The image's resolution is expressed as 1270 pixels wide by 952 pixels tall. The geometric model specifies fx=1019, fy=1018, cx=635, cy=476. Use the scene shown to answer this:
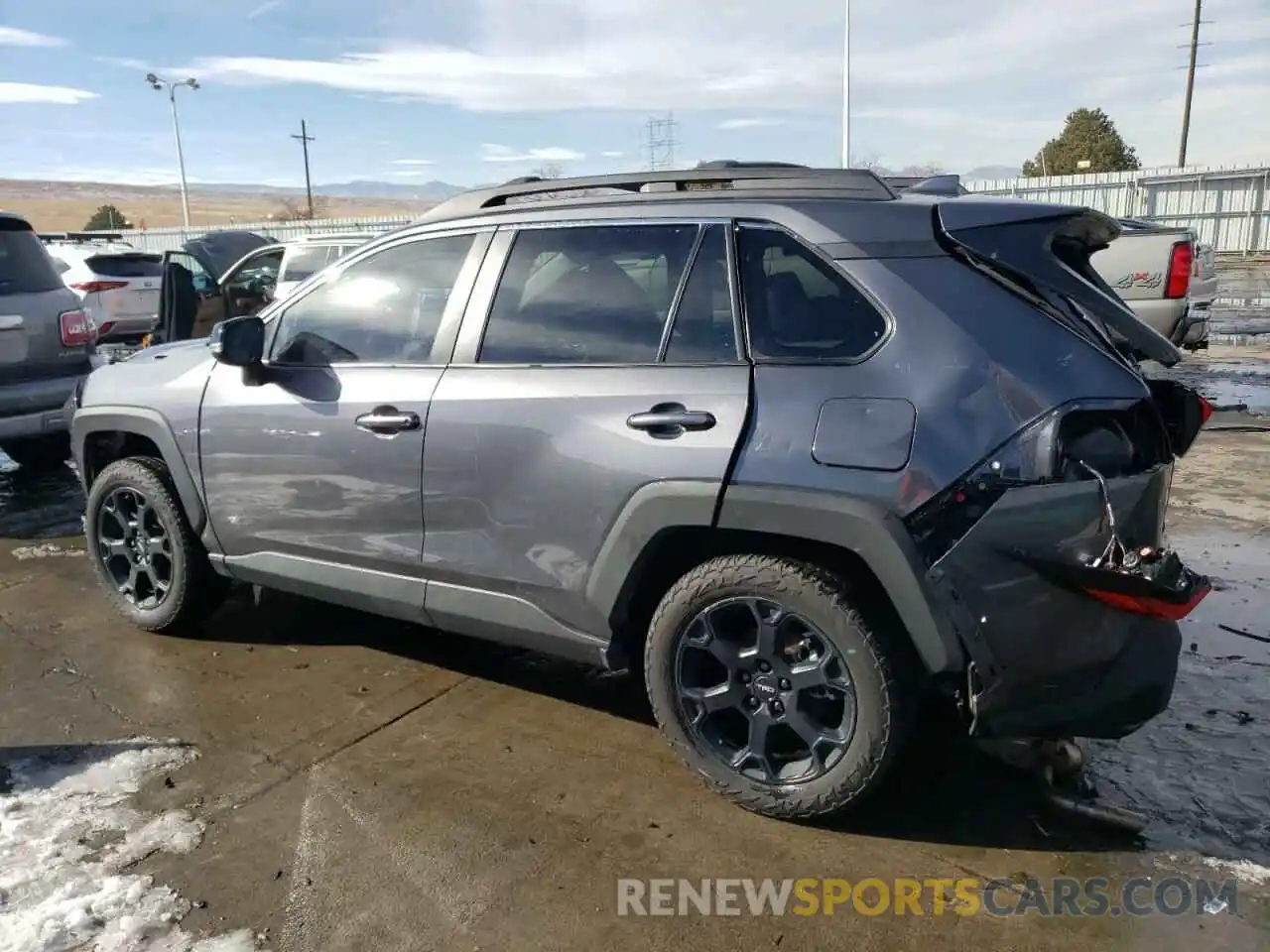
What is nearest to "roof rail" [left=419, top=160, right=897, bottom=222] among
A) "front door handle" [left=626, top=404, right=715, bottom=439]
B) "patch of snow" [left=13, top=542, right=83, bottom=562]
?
"front door handle" [left=626, top=404, right=715, bottom=439]

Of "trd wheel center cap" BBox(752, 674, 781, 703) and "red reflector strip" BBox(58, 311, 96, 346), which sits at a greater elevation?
"red reflector strip" BBox(58, 311, 96, 346)

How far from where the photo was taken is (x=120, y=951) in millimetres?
2492

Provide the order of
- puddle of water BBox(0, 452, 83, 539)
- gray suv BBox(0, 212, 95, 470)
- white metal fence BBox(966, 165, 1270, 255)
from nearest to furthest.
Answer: puddle of water BBox(0, 452, 83, 539) < gray suv BBox(0, 212, 95, 470) < white metal fence BBox(966, 165, 1270, 255)

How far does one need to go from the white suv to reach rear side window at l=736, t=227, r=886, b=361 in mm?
11960

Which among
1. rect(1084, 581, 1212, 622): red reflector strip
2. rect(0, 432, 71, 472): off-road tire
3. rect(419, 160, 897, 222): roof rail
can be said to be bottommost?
rect(0, 432, 71, 472): off-road tire

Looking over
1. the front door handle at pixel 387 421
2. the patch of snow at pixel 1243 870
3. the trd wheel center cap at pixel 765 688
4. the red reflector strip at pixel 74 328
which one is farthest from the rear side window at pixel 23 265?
the patch of snow at pixel 1243 870

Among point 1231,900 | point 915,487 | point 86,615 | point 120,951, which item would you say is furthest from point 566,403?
point 86,615

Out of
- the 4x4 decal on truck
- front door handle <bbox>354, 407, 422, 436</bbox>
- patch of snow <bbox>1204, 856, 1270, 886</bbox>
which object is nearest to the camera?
patch of snow <bbox>1204, 856, 1270, 886</bbox>

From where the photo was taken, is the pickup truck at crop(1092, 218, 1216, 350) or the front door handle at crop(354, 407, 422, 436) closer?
the front door handle at crop(354, 407, 422, 436)

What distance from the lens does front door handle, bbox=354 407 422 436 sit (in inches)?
137

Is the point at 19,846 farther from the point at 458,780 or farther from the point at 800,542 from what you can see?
the point at 800,542

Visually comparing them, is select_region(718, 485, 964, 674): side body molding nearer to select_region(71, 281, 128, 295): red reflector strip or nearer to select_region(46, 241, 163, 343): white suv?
select_region(46, 241, 163, 343): white suv

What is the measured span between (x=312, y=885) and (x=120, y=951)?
18.6 inches

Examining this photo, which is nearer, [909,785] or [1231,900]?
[1231,900]
